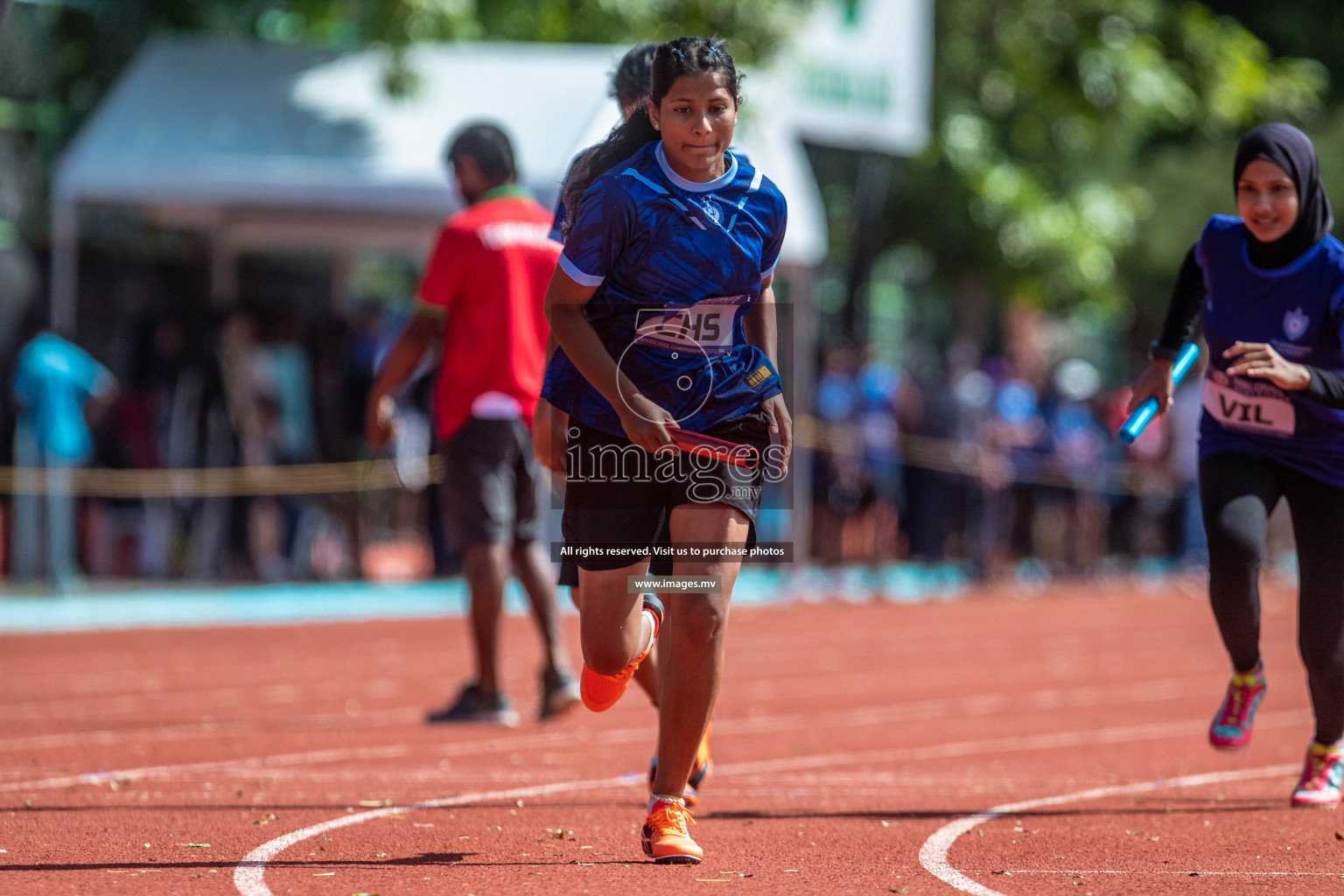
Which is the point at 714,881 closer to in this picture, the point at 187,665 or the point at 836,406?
the point at 187,665

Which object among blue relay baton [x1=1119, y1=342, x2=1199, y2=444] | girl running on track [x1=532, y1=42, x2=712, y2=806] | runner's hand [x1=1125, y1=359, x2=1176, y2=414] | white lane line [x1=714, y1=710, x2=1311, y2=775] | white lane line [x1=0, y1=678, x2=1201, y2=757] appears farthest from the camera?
white lane line [x1=0, y1=678, x2=1201, y2=757]

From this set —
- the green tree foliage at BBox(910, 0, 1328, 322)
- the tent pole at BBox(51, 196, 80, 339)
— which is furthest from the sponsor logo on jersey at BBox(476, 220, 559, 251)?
the green tree foliage at BBox(910, 0, 1328, 322)

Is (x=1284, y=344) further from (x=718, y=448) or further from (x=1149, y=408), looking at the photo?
(x=718, y=448)

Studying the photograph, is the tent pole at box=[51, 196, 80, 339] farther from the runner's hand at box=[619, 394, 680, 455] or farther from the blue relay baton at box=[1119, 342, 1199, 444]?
the runner's hand at box=[619, 394, 680, 455]

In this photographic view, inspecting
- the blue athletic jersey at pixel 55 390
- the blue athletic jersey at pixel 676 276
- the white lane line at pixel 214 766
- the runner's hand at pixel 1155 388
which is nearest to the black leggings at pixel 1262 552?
the runner's hand at pixel 1155 388

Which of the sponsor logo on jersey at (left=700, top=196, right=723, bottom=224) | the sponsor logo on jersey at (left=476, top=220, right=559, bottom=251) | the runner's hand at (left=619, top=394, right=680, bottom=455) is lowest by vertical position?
the runner's hand at (left=619, top=394, right=680, bottom=455)

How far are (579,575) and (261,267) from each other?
44.6ft

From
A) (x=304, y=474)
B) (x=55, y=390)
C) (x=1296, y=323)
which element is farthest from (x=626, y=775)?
(x=304, y=474)

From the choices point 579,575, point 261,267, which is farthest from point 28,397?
point 579,575

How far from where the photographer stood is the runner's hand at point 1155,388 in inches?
248

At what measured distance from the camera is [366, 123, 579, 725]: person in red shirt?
8.07 m

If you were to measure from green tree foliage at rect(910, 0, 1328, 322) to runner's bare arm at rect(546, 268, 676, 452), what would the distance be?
17.2m

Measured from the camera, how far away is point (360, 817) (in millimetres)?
5750

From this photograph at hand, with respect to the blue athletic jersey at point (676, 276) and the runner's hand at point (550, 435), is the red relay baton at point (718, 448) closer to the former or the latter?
the blue athletic jersey at point (676, 276)
